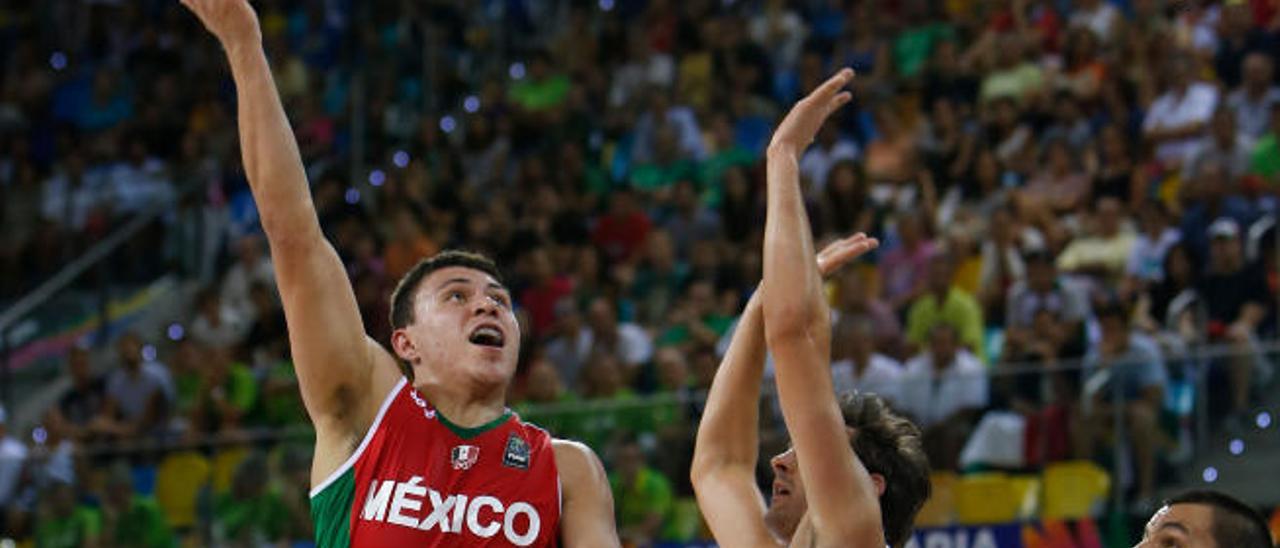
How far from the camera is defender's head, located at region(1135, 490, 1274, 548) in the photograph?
518cm

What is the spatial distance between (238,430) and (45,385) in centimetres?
279

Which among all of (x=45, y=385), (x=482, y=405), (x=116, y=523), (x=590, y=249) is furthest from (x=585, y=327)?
(x=482, y=405)

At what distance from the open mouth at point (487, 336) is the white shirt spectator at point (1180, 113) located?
792 cm

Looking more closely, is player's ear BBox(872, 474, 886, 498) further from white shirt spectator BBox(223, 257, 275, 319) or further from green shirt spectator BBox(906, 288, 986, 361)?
white shirt spectator BBox(223, 257, 275, 319)

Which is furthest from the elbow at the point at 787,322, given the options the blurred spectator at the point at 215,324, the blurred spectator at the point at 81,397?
the blurred spectator at the point at 215,324

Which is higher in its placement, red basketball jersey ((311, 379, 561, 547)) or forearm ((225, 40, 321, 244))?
forearm ((225, 40, 321, 244))

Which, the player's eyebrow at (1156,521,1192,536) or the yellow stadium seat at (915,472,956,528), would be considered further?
the yellow stadium seat at (915,472,956,528)

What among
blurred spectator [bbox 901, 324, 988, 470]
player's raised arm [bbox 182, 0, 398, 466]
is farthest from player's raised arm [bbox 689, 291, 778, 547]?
blurred spectator [bbox 901, 324, 988, 470]

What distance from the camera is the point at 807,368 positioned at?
4984 mm

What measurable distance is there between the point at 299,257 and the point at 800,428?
1.35 meters

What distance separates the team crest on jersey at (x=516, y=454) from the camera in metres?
5.58

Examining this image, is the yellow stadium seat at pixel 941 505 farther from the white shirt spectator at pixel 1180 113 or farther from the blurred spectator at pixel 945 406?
the white shirt spectator at pixel 1180 113

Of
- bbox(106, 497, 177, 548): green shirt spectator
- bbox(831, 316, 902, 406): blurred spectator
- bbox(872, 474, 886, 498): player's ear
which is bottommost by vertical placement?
bbox(106, 497, 177, 548): green shirt spectator

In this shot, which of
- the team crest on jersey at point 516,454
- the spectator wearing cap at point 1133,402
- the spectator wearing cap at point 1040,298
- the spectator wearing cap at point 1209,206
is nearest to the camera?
the team crest on jersey at point 516,454
